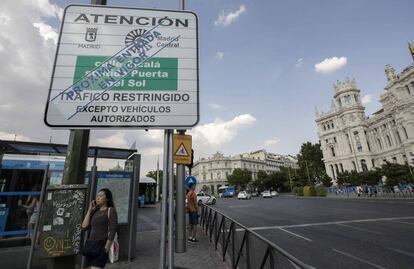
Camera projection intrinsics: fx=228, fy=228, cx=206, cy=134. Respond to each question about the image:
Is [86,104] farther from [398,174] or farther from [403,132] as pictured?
[403,132]

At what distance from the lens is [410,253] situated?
6.16 metres

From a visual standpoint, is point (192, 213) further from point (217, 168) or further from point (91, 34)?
point (217, 168)

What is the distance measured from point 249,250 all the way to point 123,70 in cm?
375

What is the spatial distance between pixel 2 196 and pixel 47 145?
1450 millimetres

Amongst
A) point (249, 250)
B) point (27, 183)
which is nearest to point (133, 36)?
point (249, 250)

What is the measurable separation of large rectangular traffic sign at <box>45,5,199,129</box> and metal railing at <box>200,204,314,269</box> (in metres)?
1.82

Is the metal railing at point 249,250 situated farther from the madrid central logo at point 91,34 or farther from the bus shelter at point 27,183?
the madrid central logo at point 91,34

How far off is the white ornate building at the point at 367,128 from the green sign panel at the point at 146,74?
219ft

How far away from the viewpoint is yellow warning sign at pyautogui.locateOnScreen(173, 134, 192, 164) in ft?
12.7

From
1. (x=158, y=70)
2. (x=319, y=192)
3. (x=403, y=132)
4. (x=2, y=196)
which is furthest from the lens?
(x=403, y=132)

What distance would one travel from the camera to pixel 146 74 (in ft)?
6.27

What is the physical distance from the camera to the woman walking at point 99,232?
3393 millimetres

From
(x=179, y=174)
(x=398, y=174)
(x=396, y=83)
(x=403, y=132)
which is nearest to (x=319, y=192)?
(x=398, y=174)

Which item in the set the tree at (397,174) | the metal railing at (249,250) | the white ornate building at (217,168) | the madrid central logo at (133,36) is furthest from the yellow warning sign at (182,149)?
the white ornate building at (217,168)
